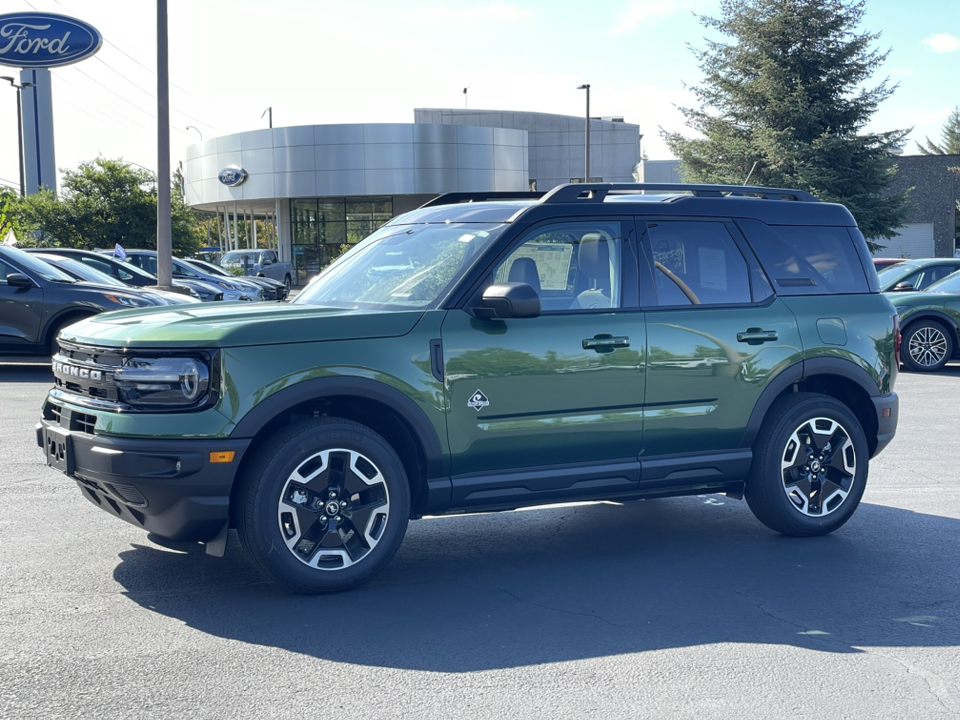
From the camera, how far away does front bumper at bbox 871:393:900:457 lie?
6.45 metres

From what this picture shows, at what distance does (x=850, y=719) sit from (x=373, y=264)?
11.4 ft

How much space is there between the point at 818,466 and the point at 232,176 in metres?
47.9

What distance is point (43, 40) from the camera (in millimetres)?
33812

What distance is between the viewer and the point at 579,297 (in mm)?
5617

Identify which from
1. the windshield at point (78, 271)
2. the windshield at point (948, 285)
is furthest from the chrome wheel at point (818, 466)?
the windshield at point (78, 271)

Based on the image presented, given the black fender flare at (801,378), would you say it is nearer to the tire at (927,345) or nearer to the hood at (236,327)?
the hood at (236,327)

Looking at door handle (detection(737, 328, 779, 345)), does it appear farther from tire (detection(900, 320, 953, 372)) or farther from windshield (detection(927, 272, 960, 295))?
windshield (detection(927, 272, 960, 295))

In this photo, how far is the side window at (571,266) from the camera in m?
5.55

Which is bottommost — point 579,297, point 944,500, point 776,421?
point 944,500

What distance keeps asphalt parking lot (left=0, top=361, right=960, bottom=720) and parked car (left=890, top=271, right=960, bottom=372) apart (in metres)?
9.04

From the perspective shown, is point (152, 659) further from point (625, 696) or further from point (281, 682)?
point (625, 696)

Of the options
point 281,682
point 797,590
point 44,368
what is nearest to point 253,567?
point 281,682

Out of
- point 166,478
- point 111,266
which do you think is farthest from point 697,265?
point 111,266

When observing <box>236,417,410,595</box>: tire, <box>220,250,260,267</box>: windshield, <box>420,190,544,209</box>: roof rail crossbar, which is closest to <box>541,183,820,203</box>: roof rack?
<box>420,190,544,209</box>: roof rail crossbar
